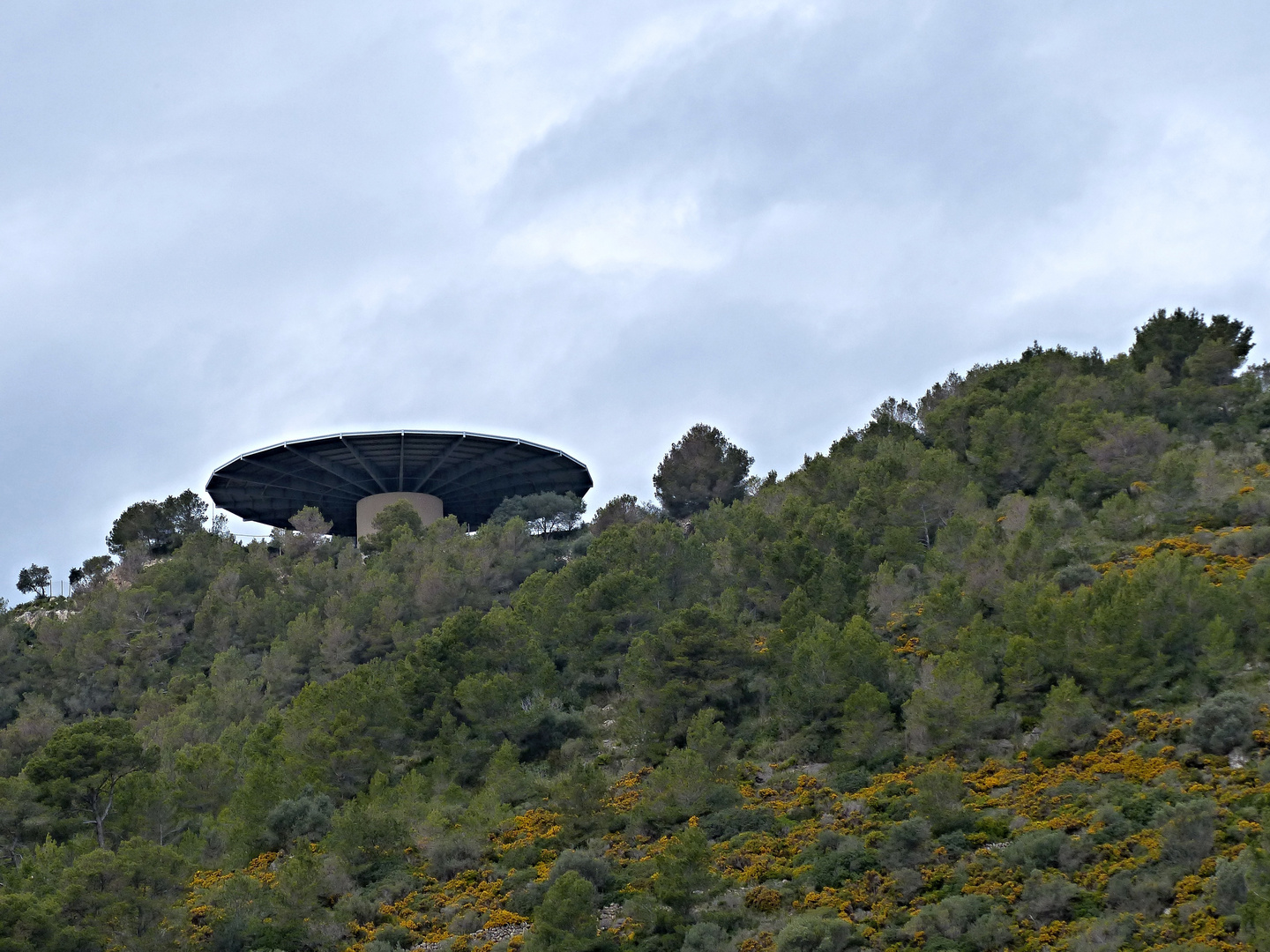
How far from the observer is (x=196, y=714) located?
36500 millimetres

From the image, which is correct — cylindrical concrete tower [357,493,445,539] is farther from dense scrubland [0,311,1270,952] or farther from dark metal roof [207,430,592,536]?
dense scrubland [0,311,1270,952]

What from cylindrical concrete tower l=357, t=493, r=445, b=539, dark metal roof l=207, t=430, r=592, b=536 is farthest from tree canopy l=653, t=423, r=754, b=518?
cylindrical concrete tower l=357, t=493, r=445, b=539

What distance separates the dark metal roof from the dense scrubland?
12559 mm

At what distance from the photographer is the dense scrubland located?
20.2m

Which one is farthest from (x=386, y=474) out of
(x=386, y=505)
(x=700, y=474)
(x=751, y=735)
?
(x=751, y=735)

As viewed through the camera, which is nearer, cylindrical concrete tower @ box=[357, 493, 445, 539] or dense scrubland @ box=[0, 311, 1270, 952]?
dense scrubland @ box=[0, 311, 1270, 952]

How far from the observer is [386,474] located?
61594 millimetres

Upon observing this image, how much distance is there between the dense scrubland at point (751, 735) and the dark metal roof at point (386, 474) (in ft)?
41.2

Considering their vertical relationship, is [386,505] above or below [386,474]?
below

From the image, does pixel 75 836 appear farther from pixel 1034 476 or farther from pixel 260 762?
pixel 1034 476

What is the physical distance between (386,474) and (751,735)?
36.4 metres

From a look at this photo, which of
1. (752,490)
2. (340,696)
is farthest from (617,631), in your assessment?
(752,490)

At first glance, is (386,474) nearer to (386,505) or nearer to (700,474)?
(386,505)

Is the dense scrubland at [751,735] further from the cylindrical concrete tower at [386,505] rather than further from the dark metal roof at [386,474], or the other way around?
the cylindrical concrete tower at [386,505]
